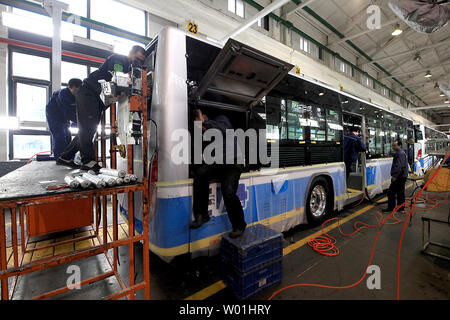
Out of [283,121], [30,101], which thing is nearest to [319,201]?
[283,121]

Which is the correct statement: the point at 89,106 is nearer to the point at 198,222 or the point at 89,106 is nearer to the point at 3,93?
the point at 198,222

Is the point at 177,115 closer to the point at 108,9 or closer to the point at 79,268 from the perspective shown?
the point at 79,268

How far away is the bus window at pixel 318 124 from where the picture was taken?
3.86m

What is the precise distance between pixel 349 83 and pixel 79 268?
41.9 feet

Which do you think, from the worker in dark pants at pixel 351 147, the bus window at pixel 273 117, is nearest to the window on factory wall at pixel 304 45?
the worker in dark pants at pixel 351 147

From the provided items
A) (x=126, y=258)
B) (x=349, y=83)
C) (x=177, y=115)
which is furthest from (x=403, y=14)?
(x=349, y=83)

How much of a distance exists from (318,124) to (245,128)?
72.6 inches

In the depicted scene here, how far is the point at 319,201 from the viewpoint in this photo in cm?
416

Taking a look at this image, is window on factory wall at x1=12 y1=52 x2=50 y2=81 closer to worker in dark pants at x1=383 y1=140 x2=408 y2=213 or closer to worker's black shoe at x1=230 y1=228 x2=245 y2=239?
worker's black shoe at x1=230 y1=228 x2=245 y2=239

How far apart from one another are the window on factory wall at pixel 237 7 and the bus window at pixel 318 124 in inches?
204

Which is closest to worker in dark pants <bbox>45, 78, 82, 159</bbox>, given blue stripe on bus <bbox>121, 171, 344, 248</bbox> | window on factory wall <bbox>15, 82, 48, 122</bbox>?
blue stripe on bus <bbox>121, 171, 344, 248</bbox>

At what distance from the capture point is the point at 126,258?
283cm

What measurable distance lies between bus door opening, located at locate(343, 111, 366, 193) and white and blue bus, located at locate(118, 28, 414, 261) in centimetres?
21

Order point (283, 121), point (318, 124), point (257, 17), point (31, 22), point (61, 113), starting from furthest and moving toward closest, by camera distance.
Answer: point (257, 17) < point (31, 22) < point (318, 124) < point (61, 113) < point (283, 121)
